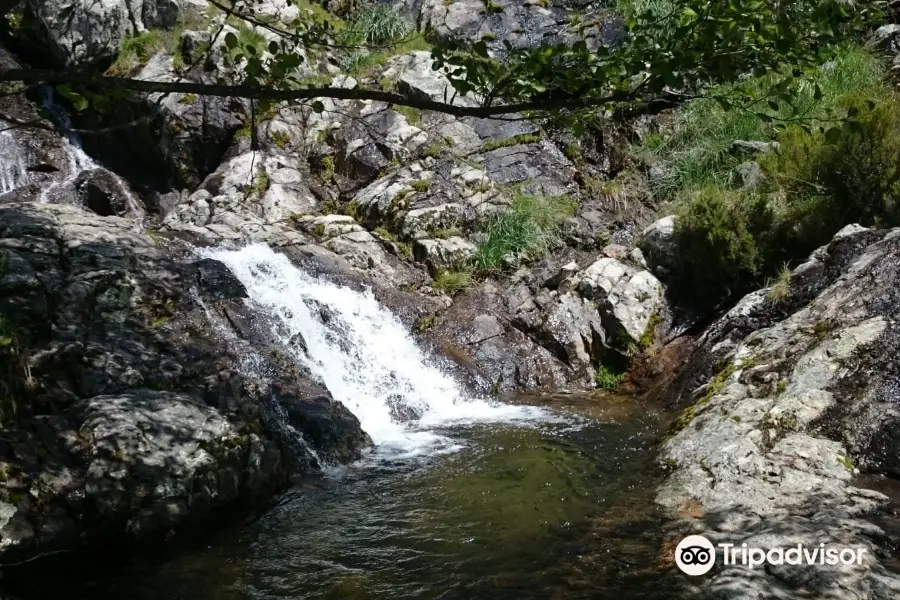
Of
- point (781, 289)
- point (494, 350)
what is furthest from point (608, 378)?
point (781, 289)

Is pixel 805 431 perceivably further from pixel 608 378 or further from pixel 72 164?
pixel 72 164

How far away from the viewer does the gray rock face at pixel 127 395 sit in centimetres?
412

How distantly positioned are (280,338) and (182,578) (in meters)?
4.13

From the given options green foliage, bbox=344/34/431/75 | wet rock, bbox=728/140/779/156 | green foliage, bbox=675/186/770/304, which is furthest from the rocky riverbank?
wet rock, bbox=728/140/779/156

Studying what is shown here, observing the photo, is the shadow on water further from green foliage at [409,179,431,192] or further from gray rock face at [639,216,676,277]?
green foliage at [409,179,431,192]

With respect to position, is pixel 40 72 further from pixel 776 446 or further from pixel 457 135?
pixel 457 135

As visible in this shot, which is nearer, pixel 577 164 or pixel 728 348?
pixel 728 348

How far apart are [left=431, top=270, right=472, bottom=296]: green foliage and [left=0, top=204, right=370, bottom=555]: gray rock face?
324 centimetres

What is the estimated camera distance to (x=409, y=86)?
13.8m

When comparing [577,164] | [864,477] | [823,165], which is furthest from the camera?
[577,164]

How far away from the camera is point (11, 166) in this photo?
11.5m

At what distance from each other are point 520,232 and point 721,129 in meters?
3.73

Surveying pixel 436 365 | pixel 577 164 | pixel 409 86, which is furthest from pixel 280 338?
pixel 409 86

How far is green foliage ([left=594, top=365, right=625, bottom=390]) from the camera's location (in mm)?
8320
